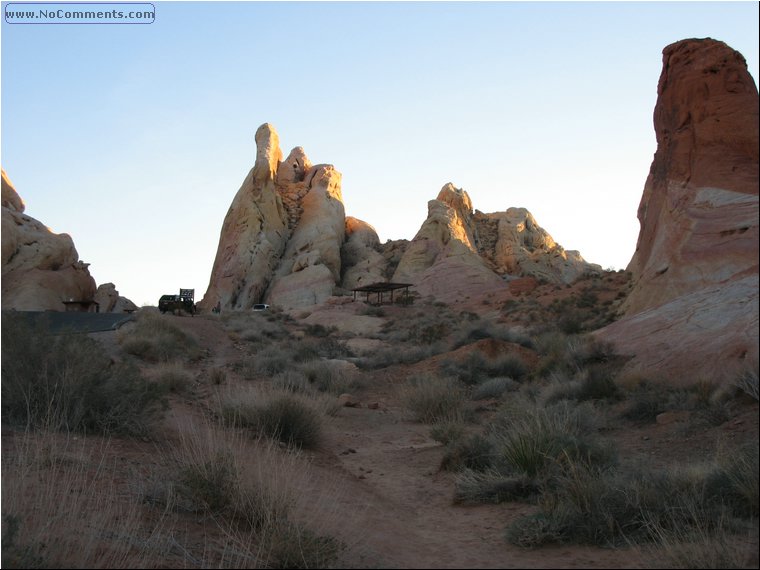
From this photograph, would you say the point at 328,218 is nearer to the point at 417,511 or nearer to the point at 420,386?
the point at 420,386

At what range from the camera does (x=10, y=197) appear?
5722cm

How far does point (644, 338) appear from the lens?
1312 centimetres

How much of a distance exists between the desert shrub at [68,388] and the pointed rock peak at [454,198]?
184 feet

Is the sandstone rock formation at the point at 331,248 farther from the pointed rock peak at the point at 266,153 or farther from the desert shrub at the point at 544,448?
the desert shrub at the point at 544,448

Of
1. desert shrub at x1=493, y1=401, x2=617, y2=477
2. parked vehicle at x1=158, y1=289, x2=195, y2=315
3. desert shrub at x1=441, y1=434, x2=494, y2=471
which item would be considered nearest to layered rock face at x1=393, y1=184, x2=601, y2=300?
parked vehicle at x1=158, y1=289, x2=195, y2=315

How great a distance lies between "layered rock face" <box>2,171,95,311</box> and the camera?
152ft

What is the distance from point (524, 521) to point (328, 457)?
4.23 m

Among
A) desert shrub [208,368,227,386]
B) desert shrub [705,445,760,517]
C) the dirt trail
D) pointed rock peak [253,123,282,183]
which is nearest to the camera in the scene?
the dirt trail

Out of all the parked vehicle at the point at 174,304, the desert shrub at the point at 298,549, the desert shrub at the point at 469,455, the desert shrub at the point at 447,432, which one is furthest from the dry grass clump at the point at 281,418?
the parked vehicle at the point at 174,304

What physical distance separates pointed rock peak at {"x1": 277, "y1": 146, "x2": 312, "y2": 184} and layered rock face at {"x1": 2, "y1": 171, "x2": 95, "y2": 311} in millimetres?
23763

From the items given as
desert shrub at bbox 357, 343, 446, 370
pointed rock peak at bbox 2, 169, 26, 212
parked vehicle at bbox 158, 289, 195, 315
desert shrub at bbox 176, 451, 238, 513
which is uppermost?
pointed rock peak at bbox 2, 169, 26, 212

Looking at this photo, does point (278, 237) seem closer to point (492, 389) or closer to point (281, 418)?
point (492, 389)

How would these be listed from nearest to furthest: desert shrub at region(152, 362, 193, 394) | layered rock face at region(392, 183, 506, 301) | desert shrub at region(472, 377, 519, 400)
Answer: desert shrub at region(152, 362, 193, 394), desert shrub at region(472, 377, 519, 400), layered rock face at region(392, 183, 506, 301)

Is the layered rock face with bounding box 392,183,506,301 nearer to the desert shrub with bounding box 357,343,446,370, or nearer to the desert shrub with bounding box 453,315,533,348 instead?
the desert shrub with bounding box 453,315,533,348
